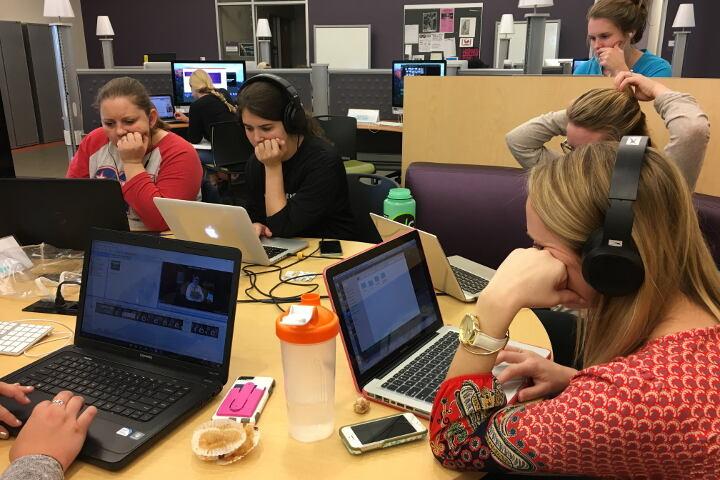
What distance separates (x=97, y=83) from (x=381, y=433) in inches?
186

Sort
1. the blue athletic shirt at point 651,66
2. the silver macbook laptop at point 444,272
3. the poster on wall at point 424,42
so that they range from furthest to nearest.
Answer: the poster on wall at point 424,42, the blue athletic shirt at point 651,66, the silver macbook laptop at point 444,272

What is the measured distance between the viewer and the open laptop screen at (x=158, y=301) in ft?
3.27

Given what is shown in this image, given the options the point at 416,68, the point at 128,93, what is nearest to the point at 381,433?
the point at 128,93

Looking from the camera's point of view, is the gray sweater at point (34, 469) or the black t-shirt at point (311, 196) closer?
the gray sweater at point (34, 469)

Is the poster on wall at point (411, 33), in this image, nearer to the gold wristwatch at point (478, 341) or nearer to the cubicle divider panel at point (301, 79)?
the cubicle divider panel at point (301, 79)

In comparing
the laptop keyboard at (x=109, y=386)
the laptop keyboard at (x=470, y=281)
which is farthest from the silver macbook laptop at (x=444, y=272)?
the laptop keyboard at (x=109, y=386)

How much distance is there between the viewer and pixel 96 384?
99 cm

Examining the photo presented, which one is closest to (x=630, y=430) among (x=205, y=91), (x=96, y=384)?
(x=96, y=384)

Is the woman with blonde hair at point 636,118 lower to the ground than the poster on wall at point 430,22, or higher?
lower

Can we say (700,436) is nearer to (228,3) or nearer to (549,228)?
(549,228)

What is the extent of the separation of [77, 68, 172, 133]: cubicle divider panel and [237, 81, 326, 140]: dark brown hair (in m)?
2.90

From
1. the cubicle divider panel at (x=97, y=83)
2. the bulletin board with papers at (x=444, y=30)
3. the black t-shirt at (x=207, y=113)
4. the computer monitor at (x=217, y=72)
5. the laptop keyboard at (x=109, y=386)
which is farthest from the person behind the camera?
the bulletin board with papers at (x=444, y=30)

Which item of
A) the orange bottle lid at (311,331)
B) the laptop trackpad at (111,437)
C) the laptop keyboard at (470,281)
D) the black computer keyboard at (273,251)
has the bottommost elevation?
the laptop keyboard at (470,281)

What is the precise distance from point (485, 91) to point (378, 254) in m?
1.59
